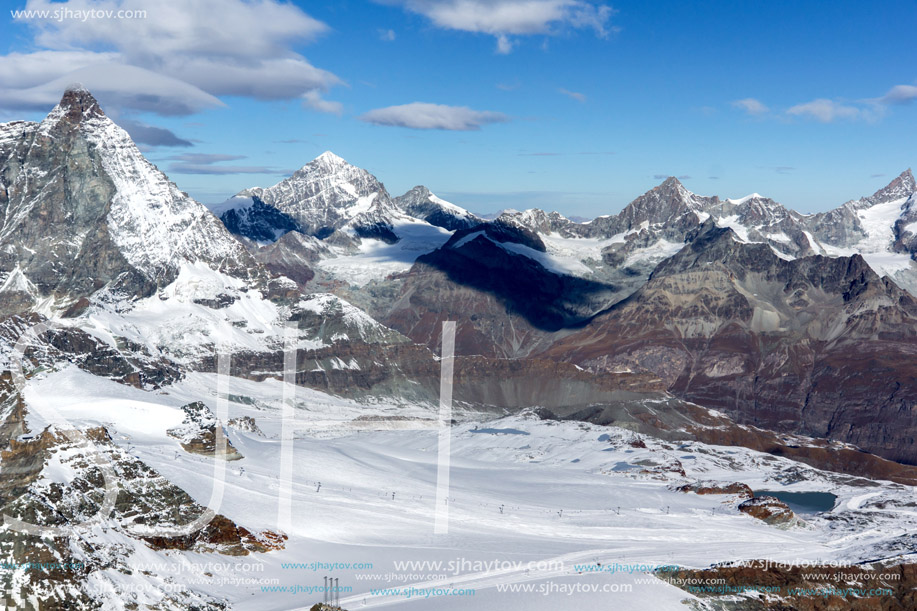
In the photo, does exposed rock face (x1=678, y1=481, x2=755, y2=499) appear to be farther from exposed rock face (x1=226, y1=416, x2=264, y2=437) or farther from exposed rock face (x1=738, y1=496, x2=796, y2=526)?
exposed rock face (x1=226, y1=416, x2=264, y2=437)

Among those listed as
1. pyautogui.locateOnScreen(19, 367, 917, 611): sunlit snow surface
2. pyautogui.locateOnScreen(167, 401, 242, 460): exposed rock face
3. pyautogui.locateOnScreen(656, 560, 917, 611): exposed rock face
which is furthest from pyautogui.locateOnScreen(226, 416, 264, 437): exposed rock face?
pyautogui.locateOnScreen(656, 560, 917, 611): exposed rock face

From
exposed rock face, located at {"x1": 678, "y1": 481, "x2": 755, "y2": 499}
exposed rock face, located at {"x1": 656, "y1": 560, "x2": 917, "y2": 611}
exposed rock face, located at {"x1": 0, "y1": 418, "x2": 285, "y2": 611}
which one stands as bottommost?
exposed rock face, located at {"x1": 678, "y1": 481, "x2": 755, "y2": 499}

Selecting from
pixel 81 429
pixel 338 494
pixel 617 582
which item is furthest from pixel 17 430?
pixel 617 582

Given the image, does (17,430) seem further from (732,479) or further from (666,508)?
(732,479)

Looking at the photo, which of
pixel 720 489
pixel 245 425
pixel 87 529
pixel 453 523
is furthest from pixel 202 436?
pixel 720 489

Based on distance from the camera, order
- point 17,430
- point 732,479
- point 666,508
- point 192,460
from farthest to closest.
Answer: point 732,479 < point 666,508 < point 192,460 < point 17,430

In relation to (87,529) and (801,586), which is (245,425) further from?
(801,586)
